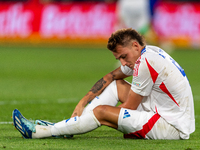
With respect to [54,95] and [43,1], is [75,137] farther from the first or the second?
[43,1]

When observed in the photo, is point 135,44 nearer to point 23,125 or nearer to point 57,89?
point 23,125

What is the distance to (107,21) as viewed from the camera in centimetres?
2181

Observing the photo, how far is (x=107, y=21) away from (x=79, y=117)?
57.7ft

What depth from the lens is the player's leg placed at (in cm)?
491

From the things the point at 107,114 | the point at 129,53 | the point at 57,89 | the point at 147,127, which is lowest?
the point at 57,89

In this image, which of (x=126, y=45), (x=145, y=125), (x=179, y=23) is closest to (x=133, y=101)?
(x=145, y=125)

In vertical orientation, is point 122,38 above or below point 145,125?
above

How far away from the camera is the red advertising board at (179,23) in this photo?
21312mm

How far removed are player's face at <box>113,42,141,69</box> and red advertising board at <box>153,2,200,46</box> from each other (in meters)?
16.8

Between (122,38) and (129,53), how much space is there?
18 centimetres

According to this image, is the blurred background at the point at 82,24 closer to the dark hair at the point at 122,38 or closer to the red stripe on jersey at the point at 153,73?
the dark hair at the point at 122,38

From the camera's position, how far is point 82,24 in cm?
2189

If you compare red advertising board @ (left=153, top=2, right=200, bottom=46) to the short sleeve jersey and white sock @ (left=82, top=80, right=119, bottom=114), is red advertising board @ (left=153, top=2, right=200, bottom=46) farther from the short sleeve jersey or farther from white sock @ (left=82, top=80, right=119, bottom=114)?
the short sleeve jersey

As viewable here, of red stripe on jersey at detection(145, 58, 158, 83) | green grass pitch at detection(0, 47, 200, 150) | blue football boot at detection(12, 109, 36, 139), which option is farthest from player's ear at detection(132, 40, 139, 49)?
blue football boot at detection(12, 109, 36, 139)
